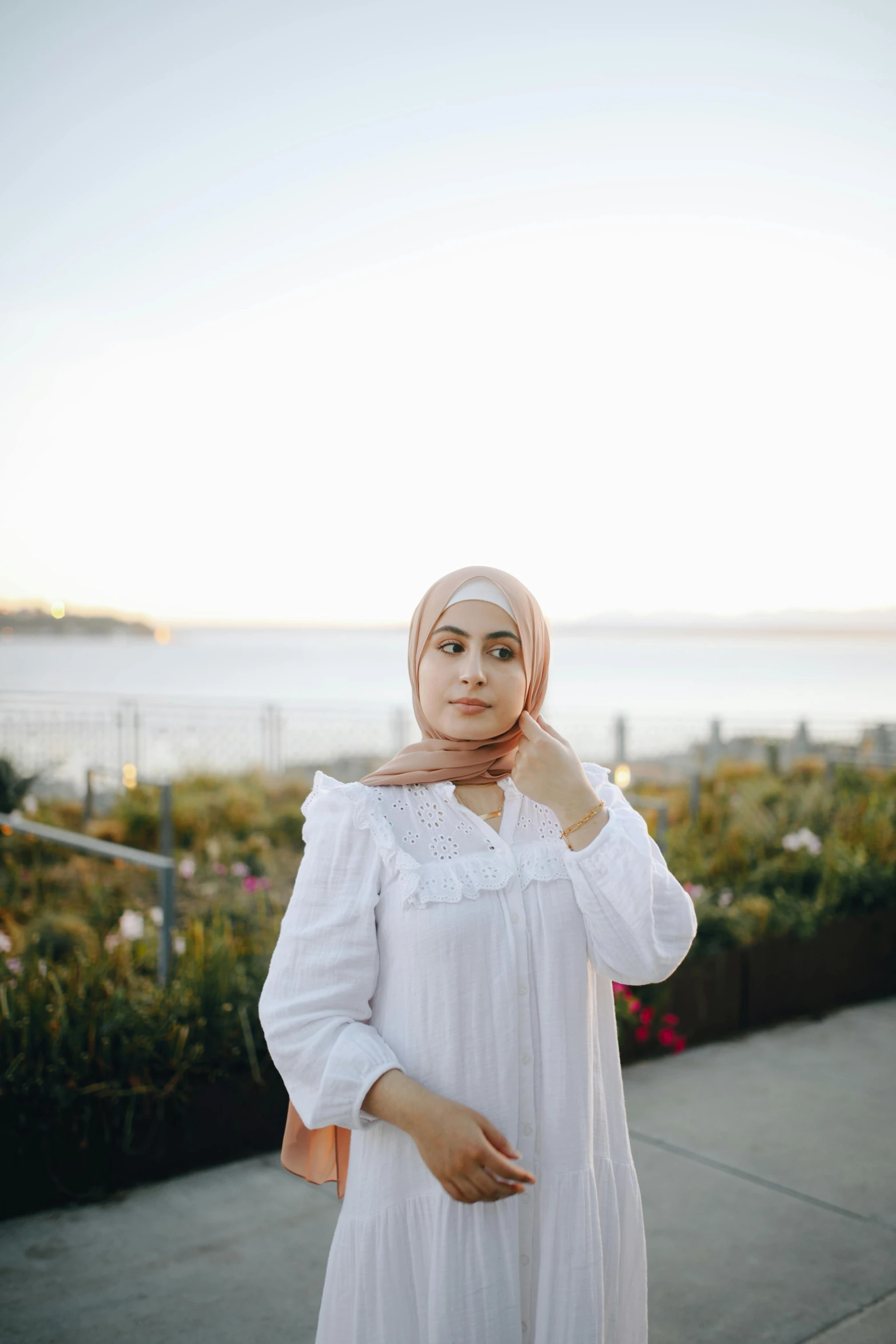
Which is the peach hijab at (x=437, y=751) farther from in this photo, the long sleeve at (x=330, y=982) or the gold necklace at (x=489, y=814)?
the long sleeve at (x=330, y=982)

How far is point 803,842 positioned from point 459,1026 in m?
5.54

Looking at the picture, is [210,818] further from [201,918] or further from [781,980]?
[781,980]

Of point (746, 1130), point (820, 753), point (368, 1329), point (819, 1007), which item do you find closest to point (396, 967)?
point (368, 1329)

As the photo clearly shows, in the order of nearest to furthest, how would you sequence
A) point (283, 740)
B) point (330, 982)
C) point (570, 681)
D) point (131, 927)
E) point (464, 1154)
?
point (464, 1154)
point (330, 982)
point (131, 927)
point (283, 740)
point (570, 681)

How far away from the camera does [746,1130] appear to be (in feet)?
13.8

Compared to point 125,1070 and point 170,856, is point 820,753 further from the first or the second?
point 125,1070

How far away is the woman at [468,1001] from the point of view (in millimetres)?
1655

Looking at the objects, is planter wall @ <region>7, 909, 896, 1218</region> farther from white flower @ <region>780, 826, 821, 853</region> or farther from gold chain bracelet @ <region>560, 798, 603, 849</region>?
gold chain bracelet @ <region>560, 798, 603, 849</region>

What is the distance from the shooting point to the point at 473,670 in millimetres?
1790

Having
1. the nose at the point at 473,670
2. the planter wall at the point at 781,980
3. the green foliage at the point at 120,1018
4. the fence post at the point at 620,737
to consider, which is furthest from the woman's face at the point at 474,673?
the fence post at the point at 620,737

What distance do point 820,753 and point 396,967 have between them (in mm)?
15806

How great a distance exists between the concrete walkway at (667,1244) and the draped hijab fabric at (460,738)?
1893 mm

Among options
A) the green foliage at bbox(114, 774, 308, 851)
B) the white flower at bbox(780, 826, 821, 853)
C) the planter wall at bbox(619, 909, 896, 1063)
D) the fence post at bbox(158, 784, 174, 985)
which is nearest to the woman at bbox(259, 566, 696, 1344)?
the fence post at bbox(158, 784, 174, 985)

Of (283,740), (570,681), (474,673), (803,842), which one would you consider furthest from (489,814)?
(570,681)
